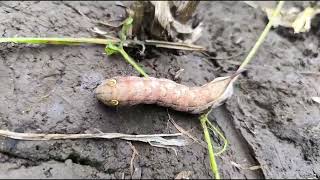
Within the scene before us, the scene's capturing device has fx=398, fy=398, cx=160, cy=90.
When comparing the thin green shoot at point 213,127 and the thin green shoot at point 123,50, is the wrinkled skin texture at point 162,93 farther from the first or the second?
the thin green shoot at point 123,50

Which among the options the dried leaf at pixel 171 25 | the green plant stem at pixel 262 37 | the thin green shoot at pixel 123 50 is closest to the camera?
the thin green shoot at pixel 123 50

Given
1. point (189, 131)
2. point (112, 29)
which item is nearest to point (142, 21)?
point (112, 29)

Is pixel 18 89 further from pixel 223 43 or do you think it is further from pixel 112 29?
pixel 223 43

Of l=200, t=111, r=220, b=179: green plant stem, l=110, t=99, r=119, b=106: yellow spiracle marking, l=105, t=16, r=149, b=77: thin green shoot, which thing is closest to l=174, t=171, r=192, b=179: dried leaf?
l=200, t=111, r=220, b=179: green plant stem

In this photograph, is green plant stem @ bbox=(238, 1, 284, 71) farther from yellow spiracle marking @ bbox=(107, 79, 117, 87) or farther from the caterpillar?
yellow spiracle marking @ bbox=(107, 79, 117, 87)

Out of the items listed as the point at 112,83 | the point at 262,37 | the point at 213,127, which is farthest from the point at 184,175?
the point at 262,37

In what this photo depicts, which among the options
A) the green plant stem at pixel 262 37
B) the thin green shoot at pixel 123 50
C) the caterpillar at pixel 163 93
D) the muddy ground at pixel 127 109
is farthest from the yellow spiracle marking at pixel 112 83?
the green plant stem at pixel 262 37

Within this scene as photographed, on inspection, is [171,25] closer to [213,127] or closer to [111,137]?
[213,127]
